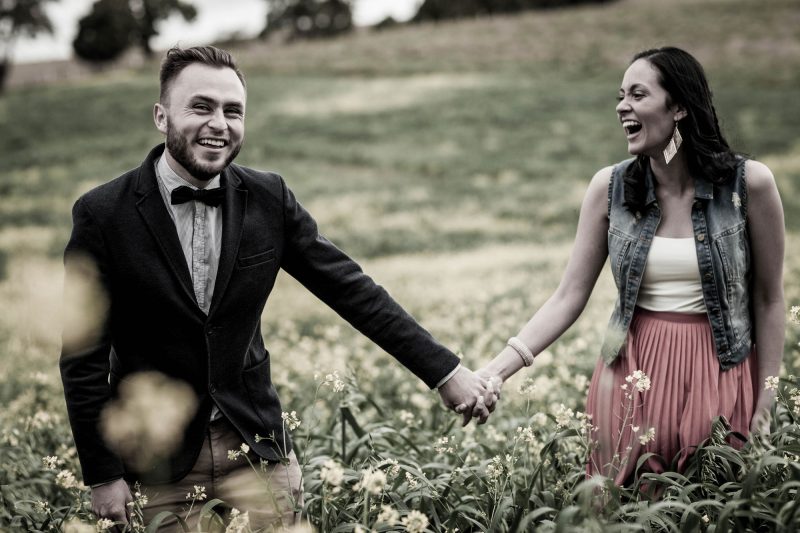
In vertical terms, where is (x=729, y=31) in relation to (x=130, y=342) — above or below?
above

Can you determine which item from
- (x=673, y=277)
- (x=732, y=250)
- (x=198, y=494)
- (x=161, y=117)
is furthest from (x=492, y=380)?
A: (x=161, y=117)

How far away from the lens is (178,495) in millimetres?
3035

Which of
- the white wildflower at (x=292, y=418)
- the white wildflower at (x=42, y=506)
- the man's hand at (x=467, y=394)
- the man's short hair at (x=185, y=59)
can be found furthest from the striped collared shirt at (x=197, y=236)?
the man's hand at (x=467, y=394)

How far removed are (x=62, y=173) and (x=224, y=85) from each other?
18.8m

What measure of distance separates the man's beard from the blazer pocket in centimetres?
36

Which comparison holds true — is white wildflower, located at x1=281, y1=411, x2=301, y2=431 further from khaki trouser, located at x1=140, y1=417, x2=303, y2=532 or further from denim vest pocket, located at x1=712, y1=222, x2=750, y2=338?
denim vest pocket, located at x1=712, y1=222, x2=750, y2=338

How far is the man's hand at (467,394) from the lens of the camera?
3.46 m

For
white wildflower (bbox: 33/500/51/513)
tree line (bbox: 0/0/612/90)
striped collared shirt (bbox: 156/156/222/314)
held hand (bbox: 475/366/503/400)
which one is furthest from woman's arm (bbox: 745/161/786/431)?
tree line (bbox: 0/0/612/90)

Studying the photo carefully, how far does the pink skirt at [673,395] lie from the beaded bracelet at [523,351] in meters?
0.46

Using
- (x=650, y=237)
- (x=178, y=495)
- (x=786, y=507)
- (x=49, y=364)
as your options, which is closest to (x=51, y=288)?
(x=49, y=364)

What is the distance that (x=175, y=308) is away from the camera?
288 centimetres

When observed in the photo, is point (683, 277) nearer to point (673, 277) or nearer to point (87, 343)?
point (673, 277)

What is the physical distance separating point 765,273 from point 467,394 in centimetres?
141

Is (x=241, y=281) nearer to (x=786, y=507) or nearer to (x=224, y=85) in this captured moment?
(x=224, y=85)
